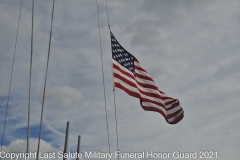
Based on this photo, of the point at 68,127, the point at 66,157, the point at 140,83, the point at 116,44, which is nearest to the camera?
the point at 66,157

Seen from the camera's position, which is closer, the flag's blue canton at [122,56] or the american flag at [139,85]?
the american flag at [139,85]

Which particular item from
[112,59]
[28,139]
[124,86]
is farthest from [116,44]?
[28,139]

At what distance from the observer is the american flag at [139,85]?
59.6ft

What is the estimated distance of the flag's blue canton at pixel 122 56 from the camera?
18.6 meters

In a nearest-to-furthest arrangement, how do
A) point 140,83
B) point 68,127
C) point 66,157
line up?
point 66,157 < point 68,127 < point 140,83

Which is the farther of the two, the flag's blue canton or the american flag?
the flag's blue canton

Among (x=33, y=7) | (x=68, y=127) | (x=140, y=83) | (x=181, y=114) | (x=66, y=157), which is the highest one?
(x=33, y=7)

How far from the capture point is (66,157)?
52.5 ft

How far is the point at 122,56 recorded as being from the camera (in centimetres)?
1914

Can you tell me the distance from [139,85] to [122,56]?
2.33 meters

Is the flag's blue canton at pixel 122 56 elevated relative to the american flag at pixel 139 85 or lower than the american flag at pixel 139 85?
elevated

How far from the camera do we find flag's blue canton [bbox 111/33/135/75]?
61.0ft

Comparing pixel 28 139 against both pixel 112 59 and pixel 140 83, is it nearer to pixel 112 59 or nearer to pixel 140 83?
pixel 112 59

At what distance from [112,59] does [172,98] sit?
6544mm
